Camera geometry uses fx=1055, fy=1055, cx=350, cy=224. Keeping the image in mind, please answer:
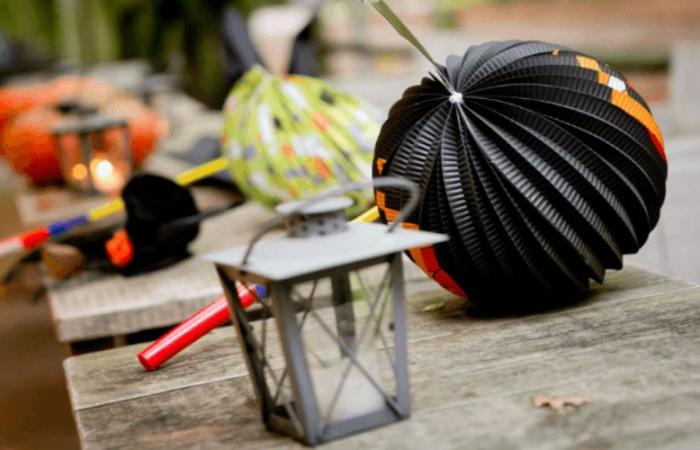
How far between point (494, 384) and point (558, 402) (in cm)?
10

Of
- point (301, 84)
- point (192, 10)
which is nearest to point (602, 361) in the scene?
point (301, 84)

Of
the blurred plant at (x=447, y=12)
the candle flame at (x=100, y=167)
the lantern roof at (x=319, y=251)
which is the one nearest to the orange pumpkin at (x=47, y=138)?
the candle flame at (x=100, y=167)

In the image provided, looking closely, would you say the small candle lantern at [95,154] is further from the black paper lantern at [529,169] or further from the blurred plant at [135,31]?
the blurred plant at [135,31]

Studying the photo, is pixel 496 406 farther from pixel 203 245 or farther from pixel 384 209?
pixel 203 245

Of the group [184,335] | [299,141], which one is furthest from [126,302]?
[184,335]

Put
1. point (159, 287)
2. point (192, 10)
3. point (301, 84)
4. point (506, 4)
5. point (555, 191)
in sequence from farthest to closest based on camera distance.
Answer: point (192, 10) < point (506, 4) < point (301, 84) < point (159, 287) < point (555, 191)

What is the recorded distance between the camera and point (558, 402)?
111 cm

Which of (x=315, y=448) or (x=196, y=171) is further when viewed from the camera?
(x=196, y=171)

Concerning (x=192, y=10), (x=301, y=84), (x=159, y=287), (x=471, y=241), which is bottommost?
(x=159, y=287)

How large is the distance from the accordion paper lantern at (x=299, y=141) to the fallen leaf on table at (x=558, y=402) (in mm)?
1103

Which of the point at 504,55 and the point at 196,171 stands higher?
the point at 504,55

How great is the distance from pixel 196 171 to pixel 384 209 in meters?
1.24

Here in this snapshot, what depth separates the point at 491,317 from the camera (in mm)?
1452

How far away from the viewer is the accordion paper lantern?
7.19 feet
